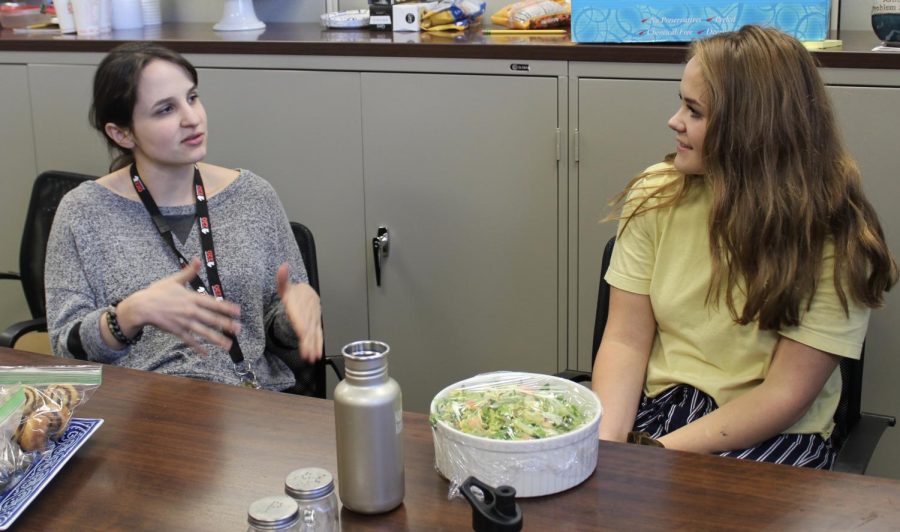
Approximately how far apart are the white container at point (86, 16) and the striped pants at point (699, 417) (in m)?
2.02

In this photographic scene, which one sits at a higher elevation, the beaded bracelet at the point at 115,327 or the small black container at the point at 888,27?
the small black container at the point at 888,27

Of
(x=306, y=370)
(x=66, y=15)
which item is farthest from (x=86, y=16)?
(x=306, y=370)

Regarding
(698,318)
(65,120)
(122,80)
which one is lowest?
(698,318)

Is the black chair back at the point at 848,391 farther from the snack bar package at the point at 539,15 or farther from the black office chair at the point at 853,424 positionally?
the snack bar package at the point at 539,15

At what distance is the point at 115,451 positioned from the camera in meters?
1.44

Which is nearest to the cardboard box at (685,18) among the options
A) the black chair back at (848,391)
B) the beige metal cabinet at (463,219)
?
the beige metal cabinet at (463,219)

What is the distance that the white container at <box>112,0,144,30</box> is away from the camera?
10.4 feet

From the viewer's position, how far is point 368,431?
118 cm

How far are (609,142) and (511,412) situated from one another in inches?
50.5

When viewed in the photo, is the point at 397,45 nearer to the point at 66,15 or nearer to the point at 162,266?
the point at 162,266

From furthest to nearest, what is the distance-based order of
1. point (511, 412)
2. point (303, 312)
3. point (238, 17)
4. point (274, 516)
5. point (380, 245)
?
1. point (238, 17)
2. point (380, 245)
3. point (303, 312)
4. point (511, 412)
5. point (274, 516)

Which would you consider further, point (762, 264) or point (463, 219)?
point (463, 219)

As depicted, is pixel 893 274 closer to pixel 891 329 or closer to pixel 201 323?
pixel 891 329

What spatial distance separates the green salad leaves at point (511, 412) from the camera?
50.9 inches
